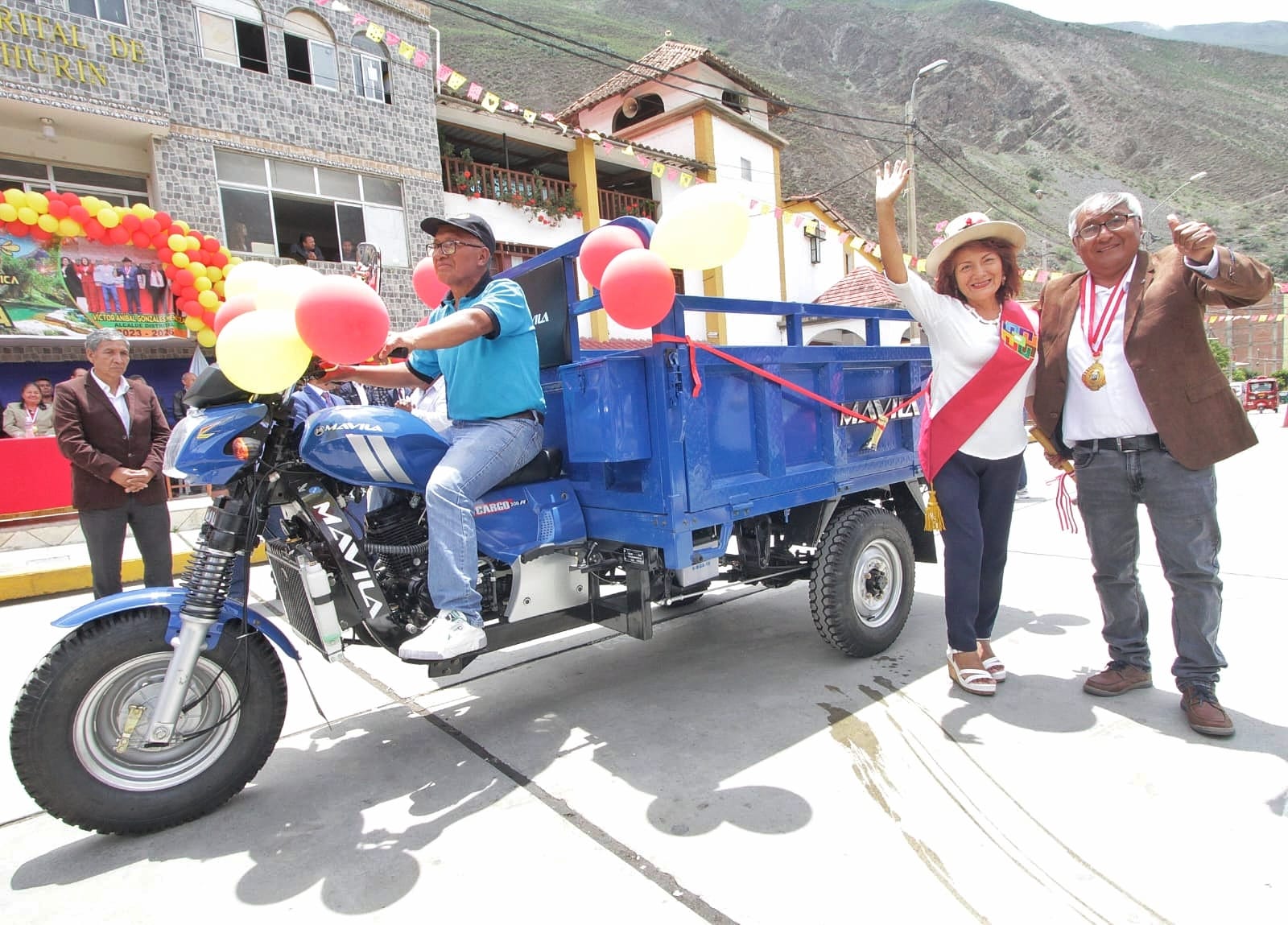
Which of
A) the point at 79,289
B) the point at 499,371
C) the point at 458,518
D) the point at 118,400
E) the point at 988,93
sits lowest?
the point at 458,518

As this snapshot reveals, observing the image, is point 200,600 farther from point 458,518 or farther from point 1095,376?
point 1095,376

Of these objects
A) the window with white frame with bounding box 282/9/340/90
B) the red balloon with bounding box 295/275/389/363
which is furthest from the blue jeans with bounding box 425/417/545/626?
the window with white frame with bounding box 282/9/340/90

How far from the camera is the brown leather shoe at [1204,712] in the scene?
2.68 metres

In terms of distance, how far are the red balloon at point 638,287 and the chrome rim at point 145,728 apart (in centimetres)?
189

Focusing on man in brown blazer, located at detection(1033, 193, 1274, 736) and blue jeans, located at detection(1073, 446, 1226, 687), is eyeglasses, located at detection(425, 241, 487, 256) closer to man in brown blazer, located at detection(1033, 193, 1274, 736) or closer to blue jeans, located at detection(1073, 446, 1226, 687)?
man in brown blazer, located at detection(1033, 193, 1274, 736)

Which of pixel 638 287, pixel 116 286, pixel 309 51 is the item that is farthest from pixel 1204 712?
pixel 309 51

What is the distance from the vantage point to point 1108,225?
2891 millimetres

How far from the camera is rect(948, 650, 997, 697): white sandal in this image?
10.5 ft

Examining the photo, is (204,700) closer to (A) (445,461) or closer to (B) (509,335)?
(A) (445,461)

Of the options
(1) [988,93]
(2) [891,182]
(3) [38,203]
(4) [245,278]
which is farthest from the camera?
(1) [988,93]

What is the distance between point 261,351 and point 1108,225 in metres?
3.13

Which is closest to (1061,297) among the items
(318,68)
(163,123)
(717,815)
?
(717,815)

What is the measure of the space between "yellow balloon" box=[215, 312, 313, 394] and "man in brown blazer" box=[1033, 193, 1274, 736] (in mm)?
2967

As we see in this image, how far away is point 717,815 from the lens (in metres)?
2.39
